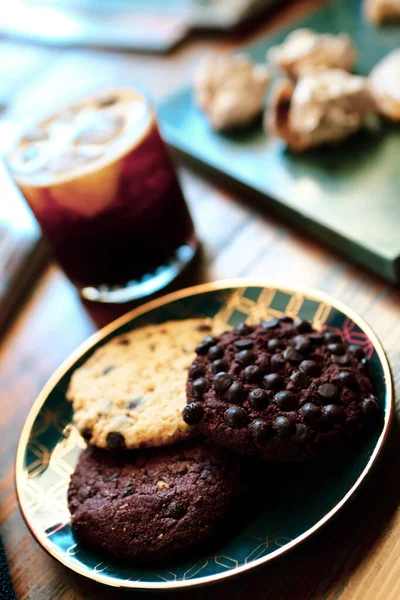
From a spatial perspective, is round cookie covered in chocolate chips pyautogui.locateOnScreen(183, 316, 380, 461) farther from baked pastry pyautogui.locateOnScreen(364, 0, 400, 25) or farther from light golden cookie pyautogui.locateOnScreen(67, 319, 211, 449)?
baked pastry pyautogui.locateOnScreen(364, 0, 400, 25)

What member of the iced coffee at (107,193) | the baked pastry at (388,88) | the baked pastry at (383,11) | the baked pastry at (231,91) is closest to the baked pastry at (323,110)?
the baked pastry at (388,88)

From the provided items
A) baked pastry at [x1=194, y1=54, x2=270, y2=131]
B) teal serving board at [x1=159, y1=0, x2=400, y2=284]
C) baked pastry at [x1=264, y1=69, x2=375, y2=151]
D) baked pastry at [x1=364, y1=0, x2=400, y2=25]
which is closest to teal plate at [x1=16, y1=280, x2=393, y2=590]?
teal serving board at [x1=159, y1=0, x2=400, y2=284]

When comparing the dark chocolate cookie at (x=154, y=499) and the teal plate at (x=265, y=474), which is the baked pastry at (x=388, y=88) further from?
the dark chocolate cookie at (x=154, y=499)

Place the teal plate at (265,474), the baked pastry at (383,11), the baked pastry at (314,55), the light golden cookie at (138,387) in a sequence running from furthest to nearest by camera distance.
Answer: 1. the baked pastry at (383,11)
2. the baked pastry at (314,55)
3. the light golden cookie at (138,387)
4. the teal plate at (265,474)

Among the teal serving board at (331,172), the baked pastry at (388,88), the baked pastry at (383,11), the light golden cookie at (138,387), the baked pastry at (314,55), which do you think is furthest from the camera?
the baked pastry at (383,11)

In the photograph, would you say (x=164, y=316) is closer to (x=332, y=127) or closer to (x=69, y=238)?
(x=69, y=238)

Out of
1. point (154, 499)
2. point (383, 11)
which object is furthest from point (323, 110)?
point (154, 499)

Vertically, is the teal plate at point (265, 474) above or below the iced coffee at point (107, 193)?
below

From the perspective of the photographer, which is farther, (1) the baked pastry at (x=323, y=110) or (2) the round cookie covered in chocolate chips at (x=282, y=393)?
(1) the baked pastry at (x=323, y=110)
